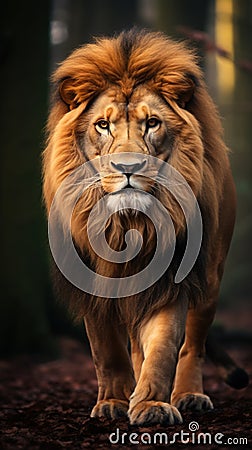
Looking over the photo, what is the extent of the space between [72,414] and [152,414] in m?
0.89

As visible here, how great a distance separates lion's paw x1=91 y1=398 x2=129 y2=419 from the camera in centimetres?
457

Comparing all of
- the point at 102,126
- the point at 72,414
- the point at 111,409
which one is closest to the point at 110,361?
the point at 111,409

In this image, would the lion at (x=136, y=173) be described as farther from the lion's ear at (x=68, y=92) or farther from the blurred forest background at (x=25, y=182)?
the blurred forest background at (x=25, y=182)

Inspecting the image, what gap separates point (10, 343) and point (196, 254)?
3.14 metres

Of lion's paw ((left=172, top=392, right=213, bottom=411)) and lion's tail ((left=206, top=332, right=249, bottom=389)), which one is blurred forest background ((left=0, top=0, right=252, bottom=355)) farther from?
lion's paw ((left=172, top=392, right=213, bottom=411))

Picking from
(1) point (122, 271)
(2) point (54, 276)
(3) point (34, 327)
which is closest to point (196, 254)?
(1) point (122, 271)

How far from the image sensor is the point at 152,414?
408 centimetres

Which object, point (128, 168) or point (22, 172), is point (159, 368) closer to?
point (128, 168)

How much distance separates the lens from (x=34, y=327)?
7465 millimetres

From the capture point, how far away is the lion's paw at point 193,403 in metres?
4.83

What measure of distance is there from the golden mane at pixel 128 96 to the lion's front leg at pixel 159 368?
0.08 meters

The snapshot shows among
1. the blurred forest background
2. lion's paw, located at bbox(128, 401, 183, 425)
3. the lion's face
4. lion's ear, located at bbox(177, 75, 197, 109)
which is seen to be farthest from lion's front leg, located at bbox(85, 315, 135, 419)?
the blurred forest background

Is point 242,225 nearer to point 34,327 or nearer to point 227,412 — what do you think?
point 34,327

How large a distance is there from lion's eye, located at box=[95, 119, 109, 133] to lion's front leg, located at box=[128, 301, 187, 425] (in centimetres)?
89
